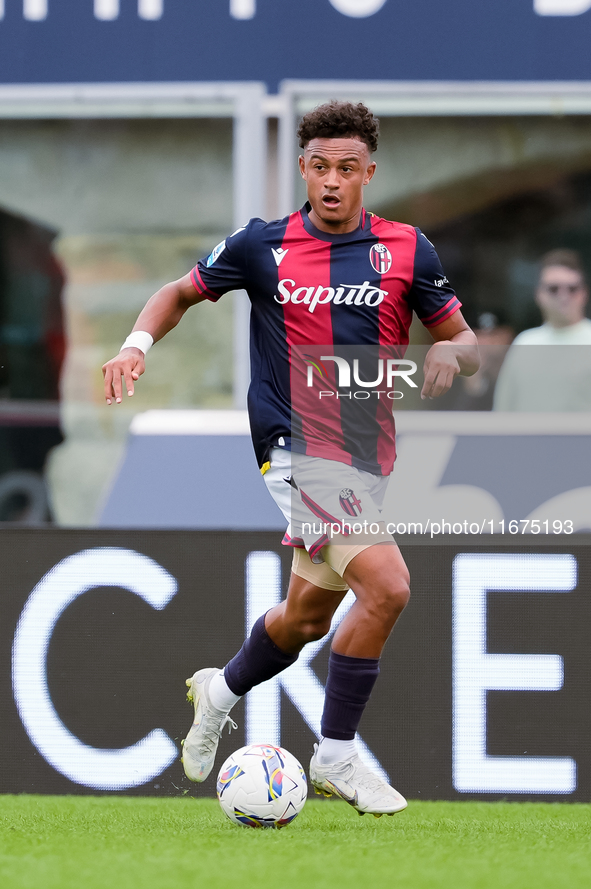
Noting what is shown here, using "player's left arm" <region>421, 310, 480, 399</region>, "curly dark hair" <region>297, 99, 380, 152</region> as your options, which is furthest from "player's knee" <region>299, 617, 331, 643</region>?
"curly dark hair" <region>297, 99, 380, 152</region>

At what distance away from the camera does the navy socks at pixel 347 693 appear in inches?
140

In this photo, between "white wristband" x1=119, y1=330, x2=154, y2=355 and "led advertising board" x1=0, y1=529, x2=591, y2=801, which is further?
"led advertising board" x1=0, y1=529, x2=591, y2=801

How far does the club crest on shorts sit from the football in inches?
29.0

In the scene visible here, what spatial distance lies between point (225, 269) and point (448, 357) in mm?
794

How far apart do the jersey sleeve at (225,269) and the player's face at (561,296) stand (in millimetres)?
3057

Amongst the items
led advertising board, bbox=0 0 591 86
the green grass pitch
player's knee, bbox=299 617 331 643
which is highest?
led advertising board, bbox=0 0 591 86

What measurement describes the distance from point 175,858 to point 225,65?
5404 millimetres

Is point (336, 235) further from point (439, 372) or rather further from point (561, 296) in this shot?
point (561, 296)

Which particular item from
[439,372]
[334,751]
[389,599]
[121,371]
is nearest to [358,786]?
[334,751]

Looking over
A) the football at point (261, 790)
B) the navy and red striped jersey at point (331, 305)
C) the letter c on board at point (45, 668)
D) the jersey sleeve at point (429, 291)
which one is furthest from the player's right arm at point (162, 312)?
the football at point (261, 790)

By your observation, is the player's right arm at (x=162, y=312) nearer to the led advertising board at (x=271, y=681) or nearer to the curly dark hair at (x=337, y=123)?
the curly dark hair at (x=337, y=123)

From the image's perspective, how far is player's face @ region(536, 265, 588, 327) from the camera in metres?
6.48

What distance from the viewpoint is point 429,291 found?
3682mm

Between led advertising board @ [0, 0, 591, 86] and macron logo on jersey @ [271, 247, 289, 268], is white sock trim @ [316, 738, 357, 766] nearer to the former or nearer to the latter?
macron logo on jersey @ [271, 247, 289, 268]
